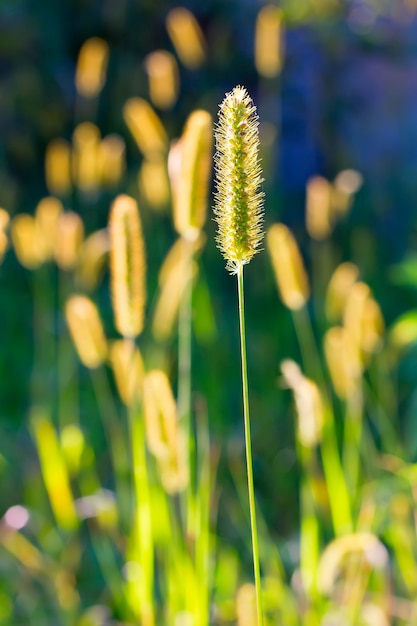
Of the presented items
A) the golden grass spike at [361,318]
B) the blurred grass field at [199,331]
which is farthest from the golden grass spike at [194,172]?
the golden grass spike at [361,318]

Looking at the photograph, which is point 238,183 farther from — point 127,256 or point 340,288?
point 340,288

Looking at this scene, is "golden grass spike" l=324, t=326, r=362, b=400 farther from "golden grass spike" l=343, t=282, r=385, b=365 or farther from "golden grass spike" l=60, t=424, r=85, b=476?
"golden grass spike" l=60, t=424, r=85, b=476

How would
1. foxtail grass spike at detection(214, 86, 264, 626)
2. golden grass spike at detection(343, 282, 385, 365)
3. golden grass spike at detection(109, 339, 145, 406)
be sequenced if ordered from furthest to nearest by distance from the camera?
golden grass spike at detection(343, 282, 385, 365)
golden grass spike at detection(109, 339, 145, 406)
foxtail grass spike at detection(214, 86, 264, 626)

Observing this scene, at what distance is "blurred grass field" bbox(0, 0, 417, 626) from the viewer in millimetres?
1254

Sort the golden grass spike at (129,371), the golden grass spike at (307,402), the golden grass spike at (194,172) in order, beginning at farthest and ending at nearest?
the golden grass spike at (129,371) < the golden grass spike at (307,402) < the golden grass spike at (194,172)

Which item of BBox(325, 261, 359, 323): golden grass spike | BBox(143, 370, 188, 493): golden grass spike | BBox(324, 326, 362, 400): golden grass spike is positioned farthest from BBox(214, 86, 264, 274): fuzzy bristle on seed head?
BBox(325, 261, 359, 323): golden grass spike

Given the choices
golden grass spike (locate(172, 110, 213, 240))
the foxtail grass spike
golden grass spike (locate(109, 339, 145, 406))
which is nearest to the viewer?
the foxtail grass spike

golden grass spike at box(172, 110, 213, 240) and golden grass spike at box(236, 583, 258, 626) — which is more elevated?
golden grass spike at box(172, 110, 213, 240)

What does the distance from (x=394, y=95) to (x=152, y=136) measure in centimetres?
284

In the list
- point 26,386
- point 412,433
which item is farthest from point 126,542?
point 26,386

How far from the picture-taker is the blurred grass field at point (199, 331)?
4.11ft

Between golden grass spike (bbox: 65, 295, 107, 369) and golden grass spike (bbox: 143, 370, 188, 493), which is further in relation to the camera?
golden grass spike (bbox: 65, 295, 107, 369)

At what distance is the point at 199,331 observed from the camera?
6.69 feet

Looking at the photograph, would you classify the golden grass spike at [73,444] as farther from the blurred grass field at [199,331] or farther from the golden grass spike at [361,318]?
the golden grass spike at [361,318]
